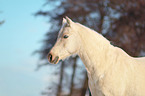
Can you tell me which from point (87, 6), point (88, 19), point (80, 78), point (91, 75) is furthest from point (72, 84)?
point (91, 75)

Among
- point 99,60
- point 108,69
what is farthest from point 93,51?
point 108,69

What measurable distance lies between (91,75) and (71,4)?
25.4ft

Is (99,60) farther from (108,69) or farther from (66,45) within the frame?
(66,45)

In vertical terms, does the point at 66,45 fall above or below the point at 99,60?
above

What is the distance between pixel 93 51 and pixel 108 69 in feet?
1.05

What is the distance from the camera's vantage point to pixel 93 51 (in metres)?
2.54

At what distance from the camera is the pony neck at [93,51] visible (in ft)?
8.28

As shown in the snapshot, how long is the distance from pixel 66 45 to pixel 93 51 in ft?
1.27

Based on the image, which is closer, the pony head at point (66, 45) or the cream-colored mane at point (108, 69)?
the cream-colored mane at point (108, 69)

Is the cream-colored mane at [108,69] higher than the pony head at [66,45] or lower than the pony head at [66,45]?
lower

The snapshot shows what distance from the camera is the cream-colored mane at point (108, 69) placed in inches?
95.4

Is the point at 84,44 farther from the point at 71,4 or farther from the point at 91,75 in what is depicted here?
the point at 71,4

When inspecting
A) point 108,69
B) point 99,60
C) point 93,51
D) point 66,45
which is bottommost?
point 108,69

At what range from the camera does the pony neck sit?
8.28ft
